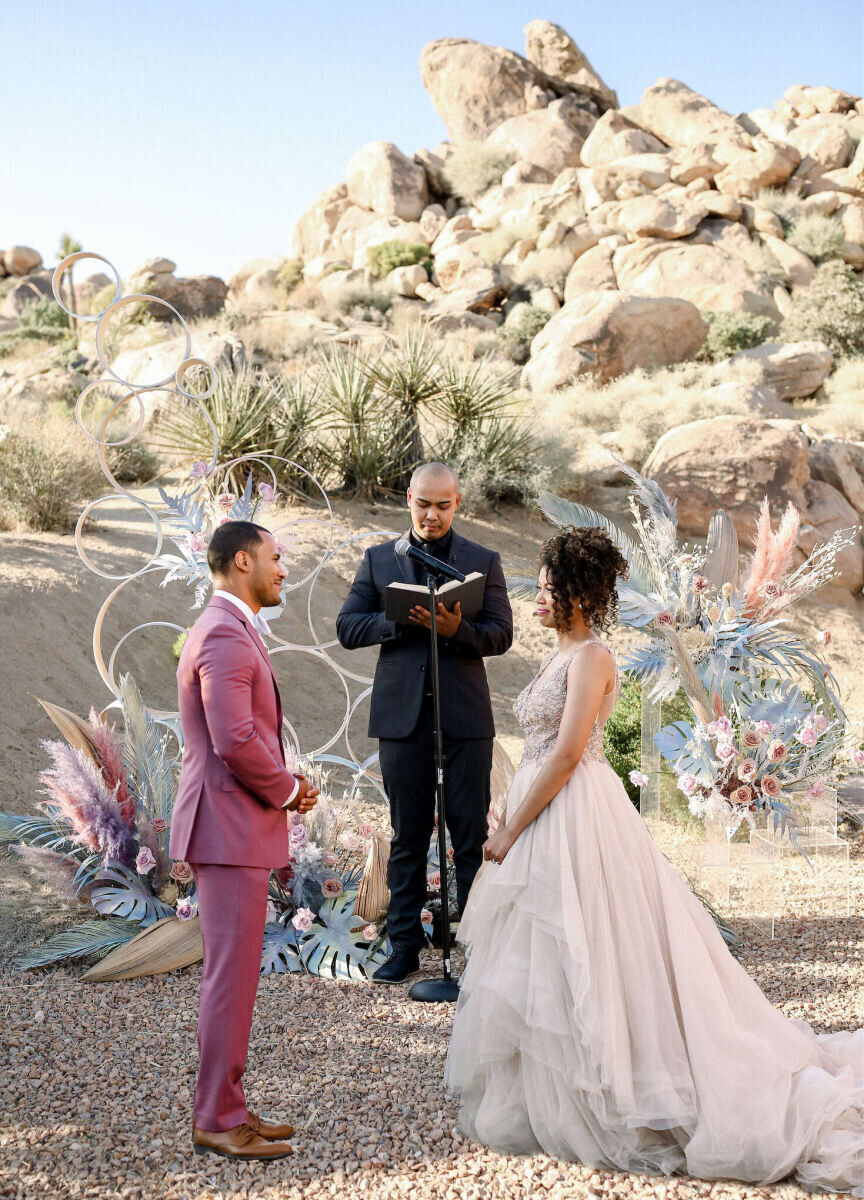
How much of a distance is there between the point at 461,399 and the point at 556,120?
24.3 meters

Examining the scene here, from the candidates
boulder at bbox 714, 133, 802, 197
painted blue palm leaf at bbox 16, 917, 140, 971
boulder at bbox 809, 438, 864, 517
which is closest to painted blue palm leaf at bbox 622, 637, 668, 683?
painted blue palm leaf at bbox 16, 917, 140, 971

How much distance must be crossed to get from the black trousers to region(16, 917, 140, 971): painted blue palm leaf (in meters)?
1.16

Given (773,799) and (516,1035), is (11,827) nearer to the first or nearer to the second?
(516,1035)

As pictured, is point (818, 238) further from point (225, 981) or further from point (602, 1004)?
point (225, 981)

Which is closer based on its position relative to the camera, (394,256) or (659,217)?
(659,217)

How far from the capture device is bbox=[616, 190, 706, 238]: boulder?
83.8ft

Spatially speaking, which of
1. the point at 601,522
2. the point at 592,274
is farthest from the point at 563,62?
the point at 601,522

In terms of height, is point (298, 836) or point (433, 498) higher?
point (433, 498)

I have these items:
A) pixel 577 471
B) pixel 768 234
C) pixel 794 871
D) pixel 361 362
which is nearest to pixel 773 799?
pixel 794 871

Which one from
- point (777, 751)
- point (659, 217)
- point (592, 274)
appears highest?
point (659, 217)

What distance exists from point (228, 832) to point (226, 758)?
7.7 inches

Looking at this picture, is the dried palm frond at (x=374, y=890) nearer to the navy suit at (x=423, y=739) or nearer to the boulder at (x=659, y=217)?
the navy suit at (x=423, y=739)

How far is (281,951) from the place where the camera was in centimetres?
448

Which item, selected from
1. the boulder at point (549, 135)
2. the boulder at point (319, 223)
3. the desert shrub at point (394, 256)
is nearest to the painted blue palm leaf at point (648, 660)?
the desert shrub at point (394, 256)
